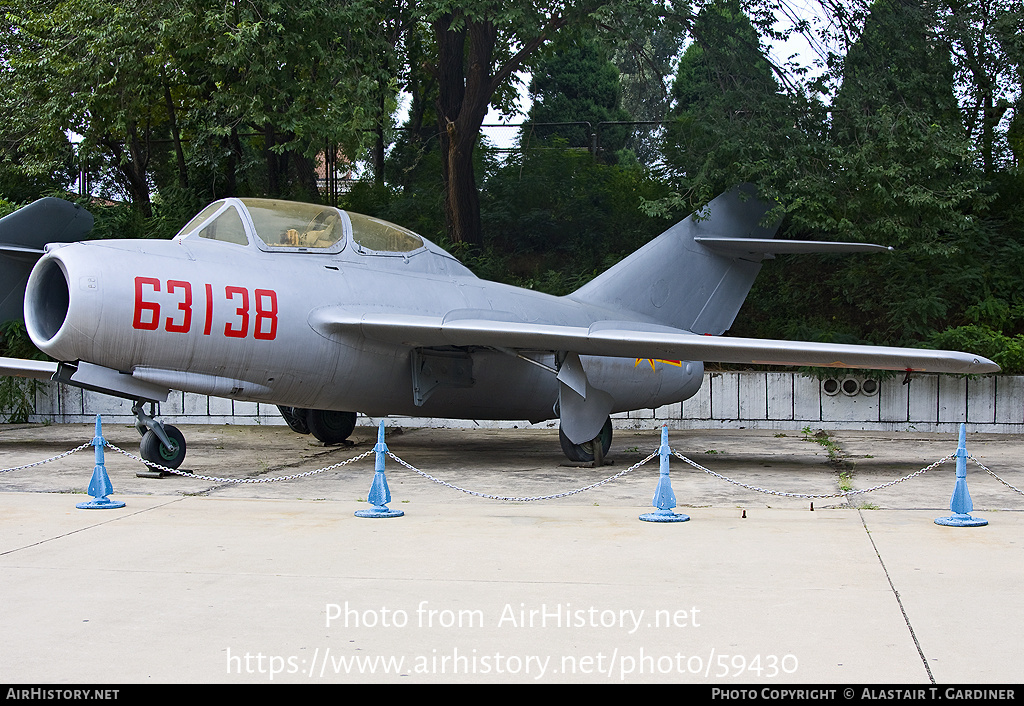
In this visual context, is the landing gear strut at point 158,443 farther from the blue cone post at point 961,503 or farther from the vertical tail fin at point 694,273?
the blue cone post at point 961,503

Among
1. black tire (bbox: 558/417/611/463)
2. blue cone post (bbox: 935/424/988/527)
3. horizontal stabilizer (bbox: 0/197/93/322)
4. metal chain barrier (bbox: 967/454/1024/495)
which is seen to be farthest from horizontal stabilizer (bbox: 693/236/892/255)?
horizontal stabilizer (bbox: 0/197/93/322)

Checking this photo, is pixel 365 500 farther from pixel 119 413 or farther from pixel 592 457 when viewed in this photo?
pixel 119 413

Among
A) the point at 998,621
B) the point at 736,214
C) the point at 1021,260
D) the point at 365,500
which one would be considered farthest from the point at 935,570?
the point at 1021,260

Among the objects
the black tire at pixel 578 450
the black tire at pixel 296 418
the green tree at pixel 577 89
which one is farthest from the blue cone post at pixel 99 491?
the green tree at pixel 577 89

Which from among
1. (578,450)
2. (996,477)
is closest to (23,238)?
(578,450)

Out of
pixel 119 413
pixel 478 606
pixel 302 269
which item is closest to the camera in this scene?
pixel 478 606

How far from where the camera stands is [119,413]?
1689cm

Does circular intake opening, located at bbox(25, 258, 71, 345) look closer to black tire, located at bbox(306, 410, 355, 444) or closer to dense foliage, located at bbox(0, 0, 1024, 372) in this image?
black tire, located at bbox(306, 410, 355, 444)

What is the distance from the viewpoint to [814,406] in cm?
1603

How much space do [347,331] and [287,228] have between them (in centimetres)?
127

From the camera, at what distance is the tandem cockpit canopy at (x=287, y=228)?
964 cm

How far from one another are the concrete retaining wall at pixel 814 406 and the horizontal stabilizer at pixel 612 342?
6.03 m

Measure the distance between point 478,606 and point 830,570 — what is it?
85.2 inches

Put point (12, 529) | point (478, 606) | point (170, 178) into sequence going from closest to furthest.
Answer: point (478, 606) < point (12, 529) < point (170, 178)
